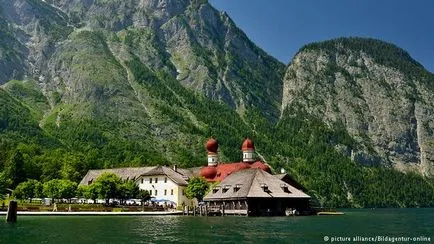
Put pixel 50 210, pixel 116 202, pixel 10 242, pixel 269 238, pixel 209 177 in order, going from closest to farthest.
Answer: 1. pixel 10 242
2. pixel 269 238
3. pixel 50 210
4. pixel 116 202
5. pixel 209 177

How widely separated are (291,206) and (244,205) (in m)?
12.5

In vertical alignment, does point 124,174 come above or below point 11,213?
above

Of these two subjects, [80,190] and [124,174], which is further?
[124,174]

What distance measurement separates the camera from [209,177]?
15388 cm

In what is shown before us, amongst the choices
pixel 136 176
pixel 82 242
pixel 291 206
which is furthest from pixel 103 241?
pixel 136 176

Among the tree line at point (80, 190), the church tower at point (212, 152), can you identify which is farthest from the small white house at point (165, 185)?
the church tower at point (212, 152)

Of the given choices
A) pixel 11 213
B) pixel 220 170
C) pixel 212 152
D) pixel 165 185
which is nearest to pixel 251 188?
pixel 165 185

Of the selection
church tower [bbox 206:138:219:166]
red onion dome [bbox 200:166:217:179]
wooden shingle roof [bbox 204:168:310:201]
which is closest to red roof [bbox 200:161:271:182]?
red onion dome [bbox 200:166:217:179]

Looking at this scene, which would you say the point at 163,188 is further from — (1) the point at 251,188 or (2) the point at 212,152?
(1) the point at 251,188

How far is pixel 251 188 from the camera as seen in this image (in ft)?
371

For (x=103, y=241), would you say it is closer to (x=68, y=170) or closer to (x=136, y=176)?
(x=136, y=176)

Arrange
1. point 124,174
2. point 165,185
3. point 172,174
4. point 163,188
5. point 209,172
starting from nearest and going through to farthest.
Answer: point 165,185 < point 163,188 < point 172,174 < point 209,172 < point 124,174

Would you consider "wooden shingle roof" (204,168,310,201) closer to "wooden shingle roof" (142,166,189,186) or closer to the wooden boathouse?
the wooden boathouse

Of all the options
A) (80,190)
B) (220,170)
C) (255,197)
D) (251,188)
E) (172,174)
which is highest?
(220,170)
